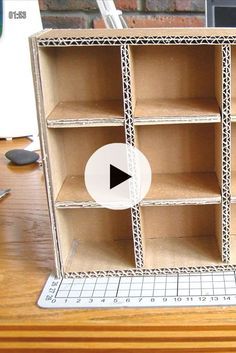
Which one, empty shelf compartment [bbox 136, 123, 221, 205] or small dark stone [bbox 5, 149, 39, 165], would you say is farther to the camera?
small dark stone [bbox 5, 149, 39, 165]

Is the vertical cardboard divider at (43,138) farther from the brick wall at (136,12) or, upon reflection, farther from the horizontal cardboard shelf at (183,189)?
the brick wall at (136,12)

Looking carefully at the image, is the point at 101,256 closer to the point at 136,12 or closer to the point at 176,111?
the point at 176,111

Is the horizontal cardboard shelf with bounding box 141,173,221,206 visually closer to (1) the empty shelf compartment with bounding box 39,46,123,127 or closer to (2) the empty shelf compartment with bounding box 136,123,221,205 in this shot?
(2) the empty shelf compartment with bounding box 136,123,221,205

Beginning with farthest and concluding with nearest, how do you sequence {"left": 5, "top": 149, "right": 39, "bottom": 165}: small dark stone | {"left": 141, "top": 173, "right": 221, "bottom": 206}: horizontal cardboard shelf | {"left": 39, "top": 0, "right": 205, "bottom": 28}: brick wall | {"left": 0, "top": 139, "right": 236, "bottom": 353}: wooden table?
1. {"left": 39, "top": 0, "right": 205, "bottom": 28}: brick wall
2. {"left": 5, "top": 149, "right": 39, "bottom": 165}: small dark stone
3. {"left": 141, "top": 173, "right": 221, "bottom": 206}: horizontal cardboard shelf
4. {"left": 0, "top": 139, "right": 236, "bottom": 353}: wooden table

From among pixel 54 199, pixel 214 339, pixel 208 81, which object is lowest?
pixel 214 339

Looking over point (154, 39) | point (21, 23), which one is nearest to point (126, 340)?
point (154, 39)

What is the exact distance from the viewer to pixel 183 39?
617 millimetres

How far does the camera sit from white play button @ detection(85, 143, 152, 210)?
682mm

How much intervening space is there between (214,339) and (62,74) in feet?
1.42

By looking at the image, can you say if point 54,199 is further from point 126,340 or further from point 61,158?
point 126,340
